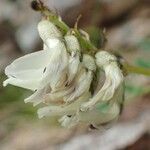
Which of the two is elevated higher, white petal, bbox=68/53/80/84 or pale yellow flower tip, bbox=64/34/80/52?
pale yellow flower tip, bbox=64/34/80/52

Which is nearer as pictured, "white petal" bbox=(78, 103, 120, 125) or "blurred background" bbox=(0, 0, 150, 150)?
"white petal" bbox=(78, 103, 120, 125)

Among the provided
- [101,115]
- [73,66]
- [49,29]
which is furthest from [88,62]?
[101,115]

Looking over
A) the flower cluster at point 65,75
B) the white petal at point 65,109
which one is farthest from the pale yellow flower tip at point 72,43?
the white petal at point 65,109

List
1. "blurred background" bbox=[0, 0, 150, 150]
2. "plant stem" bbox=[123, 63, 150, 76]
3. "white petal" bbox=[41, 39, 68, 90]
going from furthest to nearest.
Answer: "blurred background" bbox=[0, 0, 150, 150]
"plant stem" bbox=[123, 63, 150, 76]
"white petal" bbox=[41, 39, 68, 90]

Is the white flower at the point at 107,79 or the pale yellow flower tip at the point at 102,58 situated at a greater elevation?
the pale yellow flower tip at the point at 102,58

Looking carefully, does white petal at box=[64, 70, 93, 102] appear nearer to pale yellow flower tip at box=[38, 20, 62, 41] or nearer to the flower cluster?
the flower cluster

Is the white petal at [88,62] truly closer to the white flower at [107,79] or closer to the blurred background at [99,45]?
the white flower at [107,79]

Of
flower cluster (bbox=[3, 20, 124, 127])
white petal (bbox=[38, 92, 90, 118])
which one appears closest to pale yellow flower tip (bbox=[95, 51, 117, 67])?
flower cluster (bbox=[3, 20, 124, 127])

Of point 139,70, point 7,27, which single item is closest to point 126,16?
point 7,27
